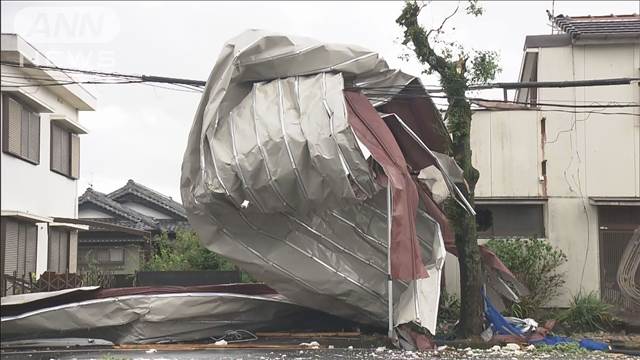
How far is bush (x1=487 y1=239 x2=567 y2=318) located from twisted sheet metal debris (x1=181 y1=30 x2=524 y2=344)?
5.86 ft

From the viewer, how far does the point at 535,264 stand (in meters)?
14.0

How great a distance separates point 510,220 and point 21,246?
12.9 meters

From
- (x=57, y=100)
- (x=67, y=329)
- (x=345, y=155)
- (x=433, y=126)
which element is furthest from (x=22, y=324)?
(x=57, y=100)

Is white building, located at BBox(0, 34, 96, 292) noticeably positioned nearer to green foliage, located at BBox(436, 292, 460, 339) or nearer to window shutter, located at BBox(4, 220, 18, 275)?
window shutter, located at BBox(4, 220, 18, 275)

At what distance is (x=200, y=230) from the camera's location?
1130 centimetres

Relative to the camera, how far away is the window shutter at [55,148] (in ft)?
70.2

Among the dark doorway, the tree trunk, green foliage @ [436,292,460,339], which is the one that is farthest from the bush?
the tree trunk

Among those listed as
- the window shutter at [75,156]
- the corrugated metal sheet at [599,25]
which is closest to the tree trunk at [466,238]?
the corrugated metal sheet at [599,25]

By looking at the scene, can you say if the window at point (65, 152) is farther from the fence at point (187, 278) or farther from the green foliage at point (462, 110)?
the green foliage at point (462, 110)

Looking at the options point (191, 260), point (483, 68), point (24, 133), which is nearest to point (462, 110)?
point (483, 68)

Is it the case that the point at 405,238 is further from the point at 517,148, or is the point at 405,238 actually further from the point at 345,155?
the point at 517,148

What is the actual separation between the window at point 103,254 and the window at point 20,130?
9.49m

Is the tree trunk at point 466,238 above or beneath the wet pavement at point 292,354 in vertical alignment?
above

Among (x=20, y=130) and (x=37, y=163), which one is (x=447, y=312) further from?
(x=37, y=163)
